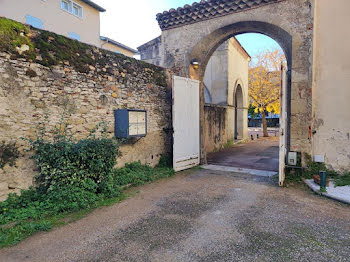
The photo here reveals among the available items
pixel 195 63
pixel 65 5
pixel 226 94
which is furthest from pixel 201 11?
pixel 65 5

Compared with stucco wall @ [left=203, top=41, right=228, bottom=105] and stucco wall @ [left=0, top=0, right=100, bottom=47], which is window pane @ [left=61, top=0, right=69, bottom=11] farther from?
stucco wall @ [left=203, top=41, right=228, bottom=105]

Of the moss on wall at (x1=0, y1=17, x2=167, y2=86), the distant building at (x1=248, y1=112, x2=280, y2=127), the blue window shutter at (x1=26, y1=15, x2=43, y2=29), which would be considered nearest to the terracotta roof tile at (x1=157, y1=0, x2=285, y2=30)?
the moss on wall at (x1=0, y1=17, x2=167, y2=86)

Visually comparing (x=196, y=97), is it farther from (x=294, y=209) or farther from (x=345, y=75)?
(x=294, y=209)

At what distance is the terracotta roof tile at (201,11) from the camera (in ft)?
19.6

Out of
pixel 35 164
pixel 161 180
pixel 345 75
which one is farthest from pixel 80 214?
pixel 345 75

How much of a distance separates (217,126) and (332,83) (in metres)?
5.99

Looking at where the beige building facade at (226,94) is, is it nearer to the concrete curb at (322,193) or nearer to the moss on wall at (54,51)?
the concrete curb at (322,193)

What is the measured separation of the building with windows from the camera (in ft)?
34.0

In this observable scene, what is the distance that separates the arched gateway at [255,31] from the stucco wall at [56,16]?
781 centimetres

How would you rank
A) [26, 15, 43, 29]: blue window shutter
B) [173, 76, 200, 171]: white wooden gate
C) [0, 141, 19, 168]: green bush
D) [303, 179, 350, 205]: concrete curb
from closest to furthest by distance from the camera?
[0, 141, 19, 168]: green bush
[303, 179, 350, 205]: concrete curb
[173, 76, 200, 171]: white wooden gate
[26, 15, 43, 29]: blue window shutter

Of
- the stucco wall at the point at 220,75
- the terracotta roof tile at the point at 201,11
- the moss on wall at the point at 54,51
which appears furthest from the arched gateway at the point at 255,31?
the stucco wall at the point at 220,75

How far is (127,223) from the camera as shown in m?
3.25

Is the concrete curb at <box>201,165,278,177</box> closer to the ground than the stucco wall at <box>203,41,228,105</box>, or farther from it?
closer to the ground

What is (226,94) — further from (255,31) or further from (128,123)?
(128,123)
